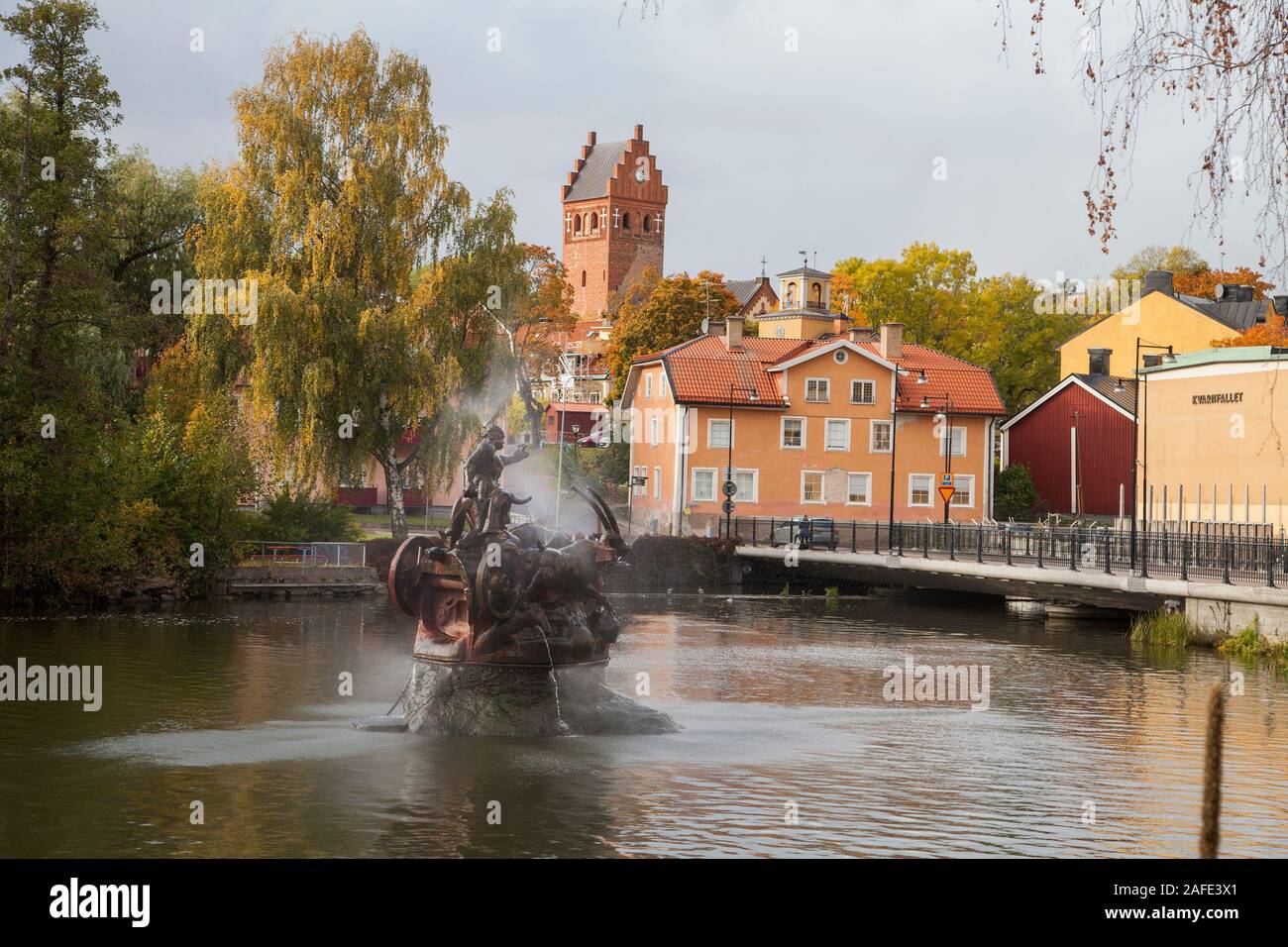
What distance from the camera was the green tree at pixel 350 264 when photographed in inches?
1811

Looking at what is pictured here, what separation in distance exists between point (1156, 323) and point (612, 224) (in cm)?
8524

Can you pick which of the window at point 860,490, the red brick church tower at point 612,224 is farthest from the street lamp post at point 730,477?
the red brick church tower at point 612,224

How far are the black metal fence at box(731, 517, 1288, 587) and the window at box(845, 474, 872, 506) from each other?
16.9 ft

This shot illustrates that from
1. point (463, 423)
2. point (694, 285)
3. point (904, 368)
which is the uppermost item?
point (694, 285)

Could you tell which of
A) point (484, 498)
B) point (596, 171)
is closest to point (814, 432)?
point (484, 498)

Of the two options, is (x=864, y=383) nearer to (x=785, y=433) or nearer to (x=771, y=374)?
(x=771, y=374)

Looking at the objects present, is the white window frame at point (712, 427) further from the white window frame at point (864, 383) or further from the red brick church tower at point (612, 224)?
the red brick church tower at point (612, 224)

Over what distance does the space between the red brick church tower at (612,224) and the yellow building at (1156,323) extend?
78262 millimetres

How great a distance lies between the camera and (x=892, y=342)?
70812mm

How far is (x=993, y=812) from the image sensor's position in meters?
17.1

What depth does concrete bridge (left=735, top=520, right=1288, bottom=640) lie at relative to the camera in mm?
35219

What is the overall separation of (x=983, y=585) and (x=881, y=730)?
77.4ft

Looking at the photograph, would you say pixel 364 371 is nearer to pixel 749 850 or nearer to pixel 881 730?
pixel 881 730

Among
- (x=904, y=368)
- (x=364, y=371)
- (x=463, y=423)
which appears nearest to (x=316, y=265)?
(x=364, y=371)
